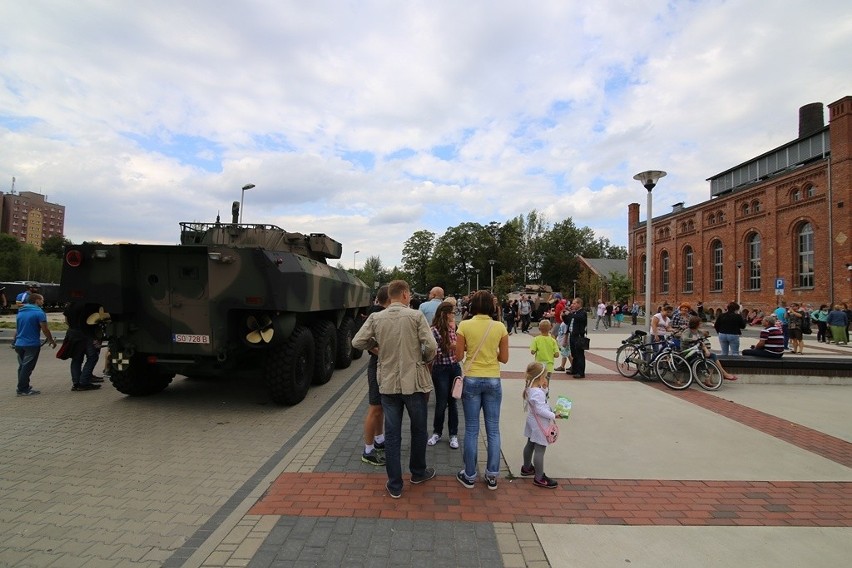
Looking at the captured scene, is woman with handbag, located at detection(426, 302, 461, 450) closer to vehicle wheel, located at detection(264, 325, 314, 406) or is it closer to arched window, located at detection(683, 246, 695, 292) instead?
vehicle wheel, located at detection(264, 325, 314, 406)

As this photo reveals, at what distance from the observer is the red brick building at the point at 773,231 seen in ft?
95.9

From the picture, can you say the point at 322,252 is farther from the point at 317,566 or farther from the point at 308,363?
the point at 317,566

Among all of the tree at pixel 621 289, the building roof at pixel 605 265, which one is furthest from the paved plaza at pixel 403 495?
the building roof at pixel 605 265

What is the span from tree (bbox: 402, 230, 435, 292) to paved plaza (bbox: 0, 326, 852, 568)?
76995mm

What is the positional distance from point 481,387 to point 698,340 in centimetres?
661

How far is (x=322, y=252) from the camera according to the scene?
9750 millimetres

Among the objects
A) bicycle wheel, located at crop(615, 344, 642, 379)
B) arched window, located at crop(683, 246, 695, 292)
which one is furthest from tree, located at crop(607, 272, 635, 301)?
bicycle wheel, located at crop(615, 344, 642, 379)

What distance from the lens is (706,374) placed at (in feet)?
27.9

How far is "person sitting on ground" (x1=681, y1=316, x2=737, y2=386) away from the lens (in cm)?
860

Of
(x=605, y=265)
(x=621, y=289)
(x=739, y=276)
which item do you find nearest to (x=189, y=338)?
(x=739, y=276)

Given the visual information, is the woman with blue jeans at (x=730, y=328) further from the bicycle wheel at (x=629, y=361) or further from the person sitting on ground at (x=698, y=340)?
the bicycle wheel at (x=629, y=361)

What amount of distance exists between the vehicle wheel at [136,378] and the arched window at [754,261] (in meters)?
40.5

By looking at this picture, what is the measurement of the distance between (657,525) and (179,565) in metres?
3.20

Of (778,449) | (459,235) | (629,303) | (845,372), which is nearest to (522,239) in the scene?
(459,235)
